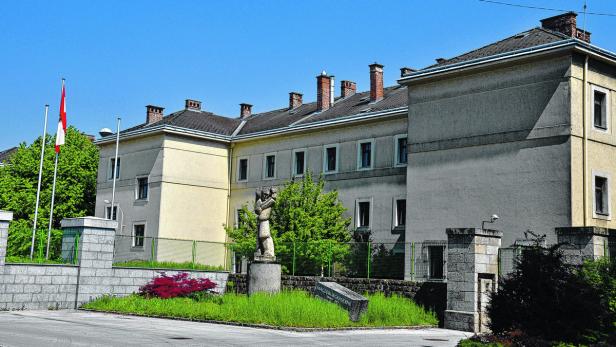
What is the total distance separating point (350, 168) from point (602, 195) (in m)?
14.3

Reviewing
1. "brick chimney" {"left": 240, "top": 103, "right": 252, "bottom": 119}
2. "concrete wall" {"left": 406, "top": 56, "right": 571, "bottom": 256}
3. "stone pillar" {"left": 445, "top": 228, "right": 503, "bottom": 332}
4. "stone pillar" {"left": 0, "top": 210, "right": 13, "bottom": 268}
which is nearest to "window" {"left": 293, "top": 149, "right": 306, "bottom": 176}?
"brick chimney" {"left": 240, "top": 103, "right": 252, "bottom": 119}

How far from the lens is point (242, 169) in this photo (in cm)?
4772

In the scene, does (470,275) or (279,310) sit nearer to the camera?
(279,310)

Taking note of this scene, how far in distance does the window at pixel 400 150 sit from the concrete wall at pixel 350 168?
0.25m

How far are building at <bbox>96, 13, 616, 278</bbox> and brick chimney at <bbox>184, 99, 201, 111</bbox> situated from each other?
5404mm

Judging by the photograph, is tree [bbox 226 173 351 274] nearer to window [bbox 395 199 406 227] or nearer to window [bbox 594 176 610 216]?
window [bbox 395 199 406 227]

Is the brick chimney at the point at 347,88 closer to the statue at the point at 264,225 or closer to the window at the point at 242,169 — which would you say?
the window at the point at 242,169

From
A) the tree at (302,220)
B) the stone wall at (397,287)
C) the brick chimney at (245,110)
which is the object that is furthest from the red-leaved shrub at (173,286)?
the brick chimney at (245,110)

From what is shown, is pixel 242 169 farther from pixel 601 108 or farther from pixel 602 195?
pixel 602 195

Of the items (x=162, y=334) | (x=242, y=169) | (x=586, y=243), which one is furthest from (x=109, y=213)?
(x=586, y=243)

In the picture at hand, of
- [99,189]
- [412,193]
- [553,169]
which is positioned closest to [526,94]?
[553,169]

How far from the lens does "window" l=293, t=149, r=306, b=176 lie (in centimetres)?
4372

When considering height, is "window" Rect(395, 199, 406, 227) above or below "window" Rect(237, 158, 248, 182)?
below

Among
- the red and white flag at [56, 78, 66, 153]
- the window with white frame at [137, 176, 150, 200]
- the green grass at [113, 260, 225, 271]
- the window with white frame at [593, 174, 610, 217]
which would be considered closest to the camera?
the green grass at [113, 260, 225, 271]
